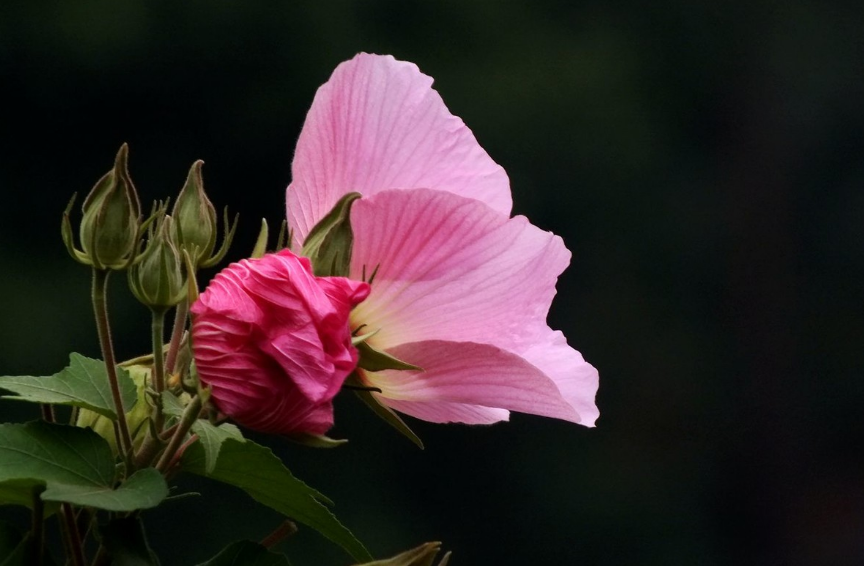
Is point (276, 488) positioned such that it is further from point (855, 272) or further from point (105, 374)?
point (855, 272)

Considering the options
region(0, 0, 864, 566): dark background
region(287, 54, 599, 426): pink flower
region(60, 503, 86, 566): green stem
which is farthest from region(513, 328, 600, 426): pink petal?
region(0, 0, 864, 566): dark background

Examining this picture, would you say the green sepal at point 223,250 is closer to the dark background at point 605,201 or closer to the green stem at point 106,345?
the green stem at point 106,345

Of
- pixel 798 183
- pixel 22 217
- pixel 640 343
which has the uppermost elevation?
pixel 798 183

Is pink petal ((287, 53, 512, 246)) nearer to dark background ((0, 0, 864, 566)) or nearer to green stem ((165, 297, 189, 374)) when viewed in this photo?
green stem ((165, 297, 189, 374))

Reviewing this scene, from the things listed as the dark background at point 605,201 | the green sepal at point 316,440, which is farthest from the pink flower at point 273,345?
the dark background at point 605,201

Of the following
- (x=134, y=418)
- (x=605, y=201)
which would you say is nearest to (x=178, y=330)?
(x=134, y=418)

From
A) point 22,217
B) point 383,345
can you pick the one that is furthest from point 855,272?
point 383,345
